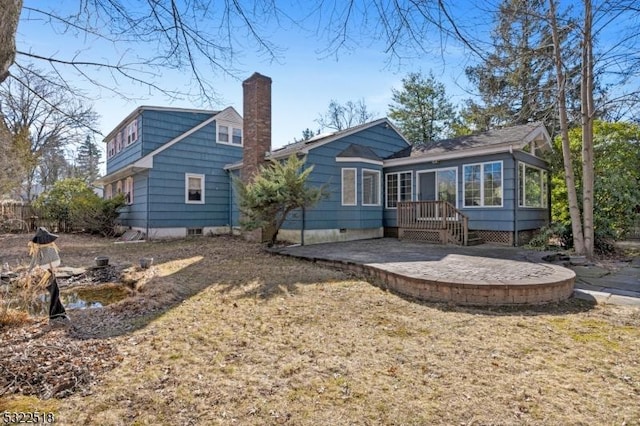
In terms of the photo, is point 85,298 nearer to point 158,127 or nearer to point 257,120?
point 257,120

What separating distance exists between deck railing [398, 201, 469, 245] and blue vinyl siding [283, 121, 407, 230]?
50.3 inches

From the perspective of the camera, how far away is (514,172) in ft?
33.9

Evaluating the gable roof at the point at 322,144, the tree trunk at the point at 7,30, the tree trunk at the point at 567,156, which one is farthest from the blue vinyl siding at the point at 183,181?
the tree trunk at the point at 567,156

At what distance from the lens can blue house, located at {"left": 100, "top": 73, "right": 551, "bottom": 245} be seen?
429 inches

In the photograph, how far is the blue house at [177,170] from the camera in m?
13.4

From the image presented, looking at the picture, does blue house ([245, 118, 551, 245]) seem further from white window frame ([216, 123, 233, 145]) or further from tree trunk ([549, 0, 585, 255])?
white window frame ([216, 123, 233, 145])

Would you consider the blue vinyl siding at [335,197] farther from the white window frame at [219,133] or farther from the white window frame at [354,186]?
the white window frame at [219,133]

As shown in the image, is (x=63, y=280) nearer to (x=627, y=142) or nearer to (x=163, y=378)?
(x=163, y=378)

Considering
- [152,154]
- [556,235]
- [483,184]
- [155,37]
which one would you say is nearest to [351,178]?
[483,184]

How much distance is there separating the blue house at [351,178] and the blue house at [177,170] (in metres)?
0.04

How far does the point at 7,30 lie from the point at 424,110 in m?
25.8

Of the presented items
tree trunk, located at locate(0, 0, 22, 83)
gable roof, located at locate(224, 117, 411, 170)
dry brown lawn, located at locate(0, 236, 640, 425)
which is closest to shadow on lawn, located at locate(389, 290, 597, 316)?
dry brown lawn, located at locate(0, 236, 640, 425)

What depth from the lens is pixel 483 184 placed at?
1104 cm

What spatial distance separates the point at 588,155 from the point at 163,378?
10.2 m
